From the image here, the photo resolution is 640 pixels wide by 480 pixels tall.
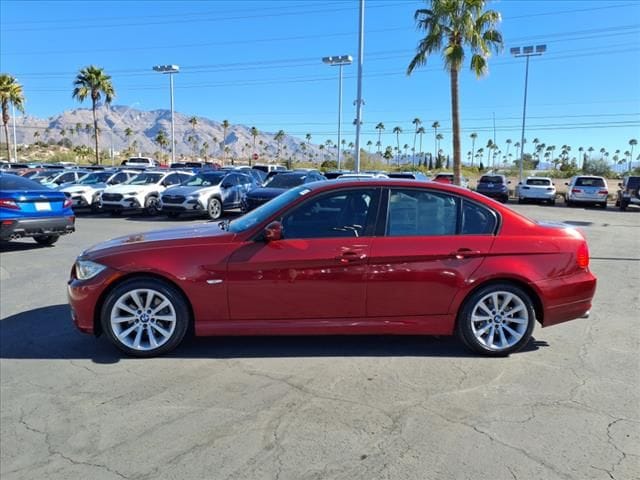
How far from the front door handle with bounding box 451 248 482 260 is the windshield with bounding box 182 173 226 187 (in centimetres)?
1393

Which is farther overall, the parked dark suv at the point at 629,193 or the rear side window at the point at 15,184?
the parked dark suv at the point at 629,193

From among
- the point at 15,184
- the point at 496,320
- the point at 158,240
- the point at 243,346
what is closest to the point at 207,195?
the point at 15,184

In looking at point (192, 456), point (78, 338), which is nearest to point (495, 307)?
point (192, 456)

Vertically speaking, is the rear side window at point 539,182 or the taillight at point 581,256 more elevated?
the rear side window at point 539,182

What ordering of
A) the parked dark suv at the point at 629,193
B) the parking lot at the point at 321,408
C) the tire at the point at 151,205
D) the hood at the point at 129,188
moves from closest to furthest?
the parking lot at the point at 321,408 < the hood at the point at 129,188 < the tire at the point at 151,205 < the parked dark suv at the point at 629,193

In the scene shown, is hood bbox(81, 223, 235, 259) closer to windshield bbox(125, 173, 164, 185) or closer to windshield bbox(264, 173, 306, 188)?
windshield bbox(264, 173, 306, 188)

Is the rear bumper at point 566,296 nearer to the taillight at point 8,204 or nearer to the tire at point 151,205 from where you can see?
the taillight at point 8,204

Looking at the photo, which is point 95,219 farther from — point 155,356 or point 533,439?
point 533,439

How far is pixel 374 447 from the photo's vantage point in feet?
10.4

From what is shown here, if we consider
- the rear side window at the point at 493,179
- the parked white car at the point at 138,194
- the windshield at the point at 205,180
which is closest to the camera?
the windshield at the point at 205,180

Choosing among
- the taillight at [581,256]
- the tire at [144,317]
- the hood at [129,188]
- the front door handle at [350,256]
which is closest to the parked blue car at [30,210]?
the tire at [144,317]

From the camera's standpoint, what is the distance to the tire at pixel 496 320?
15.2ft

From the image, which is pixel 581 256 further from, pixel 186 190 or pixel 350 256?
pixel 186 190

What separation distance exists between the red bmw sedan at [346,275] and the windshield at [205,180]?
13.1 meters
